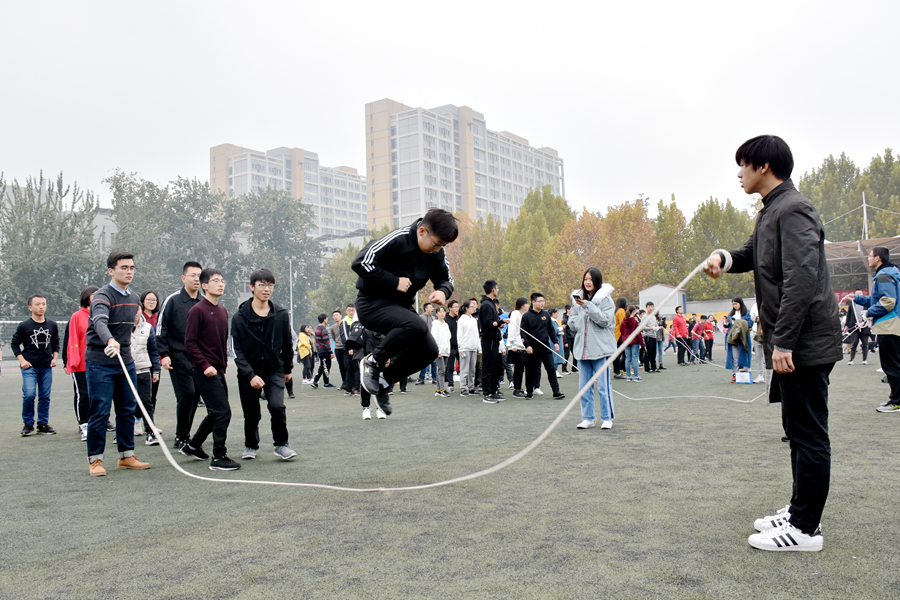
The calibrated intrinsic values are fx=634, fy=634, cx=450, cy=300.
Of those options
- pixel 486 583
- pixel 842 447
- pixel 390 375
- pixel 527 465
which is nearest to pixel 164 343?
pixel 390 375

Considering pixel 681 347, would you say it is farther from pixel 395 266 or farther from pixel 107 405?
pixel 107 405

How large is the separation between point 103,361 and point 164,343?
3.41ft

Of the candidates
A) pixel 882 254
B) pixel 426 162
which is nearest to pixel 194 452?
pixel 882 254

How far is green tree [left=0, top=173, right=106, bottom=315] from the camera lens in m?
45.8

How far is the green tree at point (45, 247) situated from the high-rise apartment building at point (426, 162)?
65.3 meters

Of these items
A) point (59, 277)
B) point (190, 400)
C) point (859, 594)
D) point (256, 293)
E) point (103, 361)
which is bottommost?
point (859, 594)

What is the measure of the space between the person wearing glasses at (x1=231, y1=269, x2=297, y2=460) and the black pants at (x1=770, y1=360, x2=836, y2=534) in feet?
15.8

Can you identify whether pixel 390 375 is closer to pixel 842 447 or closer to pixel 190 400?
pixel 190 400

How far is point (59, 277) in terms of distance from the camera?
47812 mm

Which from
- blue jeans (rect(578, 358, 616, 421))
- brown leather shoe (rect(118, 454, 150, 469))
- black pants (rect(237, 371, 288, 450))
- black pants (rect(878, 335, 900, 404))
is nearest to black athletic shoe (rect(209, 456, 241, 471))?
black pants (rect(237, 371, 288, 450))

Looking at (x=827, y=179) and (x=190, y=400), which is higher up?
(x=827, y=179)

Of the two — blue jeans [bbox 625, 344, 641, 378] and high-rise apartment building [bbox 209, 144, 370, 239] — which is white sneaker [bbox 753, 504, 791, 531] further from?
high-rise apartment building [bbox 209, 144, 370, 239]

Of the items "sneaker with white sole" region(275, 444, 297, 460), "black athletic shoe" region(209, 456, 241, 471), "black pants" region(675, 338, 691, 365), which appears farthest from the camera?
"black pants" region(675, 338, 691, 365)

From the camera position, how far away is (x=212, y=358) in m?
6.70
